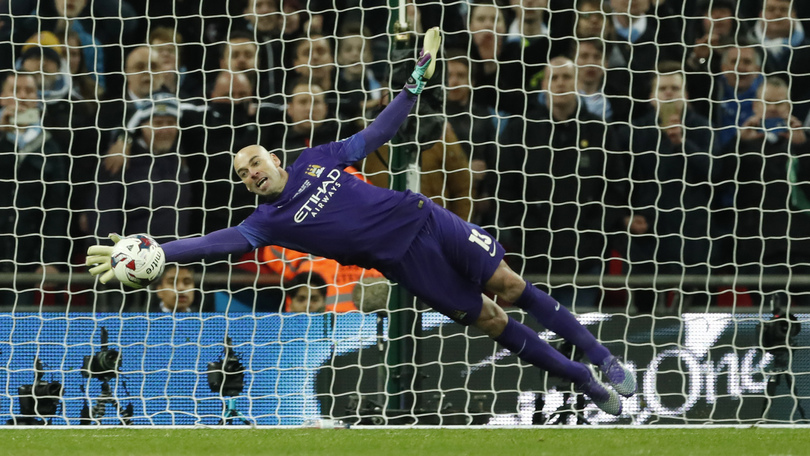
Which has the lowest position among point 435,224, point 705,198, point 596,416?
point 596,416

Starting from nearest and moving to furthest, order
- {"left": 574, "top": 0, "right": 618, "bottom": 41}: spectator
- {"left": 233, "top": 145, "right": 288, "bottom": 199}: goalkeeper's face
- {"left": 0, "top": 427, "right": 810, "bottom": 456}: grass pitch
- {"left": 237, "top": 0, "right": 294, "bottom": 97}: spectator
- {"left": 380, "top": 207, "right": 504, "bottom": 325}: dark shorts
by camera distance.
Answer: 1. {"left": 0, "top": 427, "right": 810, "bottom": 456}: grass pitch
2. {"left": 233, "top": 145, "right": 288, "bottom": 199}: goalkeeper's face
3. {"left": 380, "top": 207, "right": 504, "bottom": 325}: dark shorts
4. {"left": 574, "top": 0, "right": 618, "bottom": 41}: spectator
5. {"left": 237, "top": 0, "right": 294, "bottom": 97}: spectator

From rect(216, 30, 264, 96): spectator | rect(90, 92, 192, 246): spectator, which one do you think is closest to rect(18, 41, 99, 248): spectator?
rect(90, 92, 192, 246): spectator

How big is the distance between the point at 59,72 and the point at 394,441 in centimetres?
347

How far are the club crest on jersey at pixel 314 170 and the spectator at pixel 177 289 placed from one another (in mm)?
1847

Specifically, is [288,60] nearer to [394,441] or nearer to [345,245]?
[345,245]

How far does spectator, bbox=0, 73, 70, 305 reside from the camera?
7.30m

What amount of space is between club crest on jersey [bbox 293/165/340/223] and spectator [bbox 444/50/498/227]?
5.72ft

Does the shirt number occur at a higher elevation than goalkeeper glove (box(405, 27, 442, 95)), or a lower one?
lower

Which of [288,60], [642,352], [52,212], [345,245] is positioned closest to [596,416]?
[642,352]

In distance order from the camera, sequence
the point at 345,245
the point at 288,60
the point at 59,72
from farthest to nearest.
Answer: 1. the point at 288,60
2. the point at 59,72
3. the point at 345,245

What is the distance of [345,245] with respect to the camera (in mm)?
5523

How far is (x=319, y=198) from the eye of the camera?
18.1 feet

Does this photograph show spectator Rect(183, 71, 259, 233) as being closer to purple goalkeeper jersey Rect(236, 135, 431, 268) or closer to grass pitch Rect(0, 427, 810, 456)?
purple goalkeeper jersey Rect(236, 135, 431, 268)

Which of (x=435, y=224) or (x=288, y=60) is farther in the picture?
(x=288, y=60)
